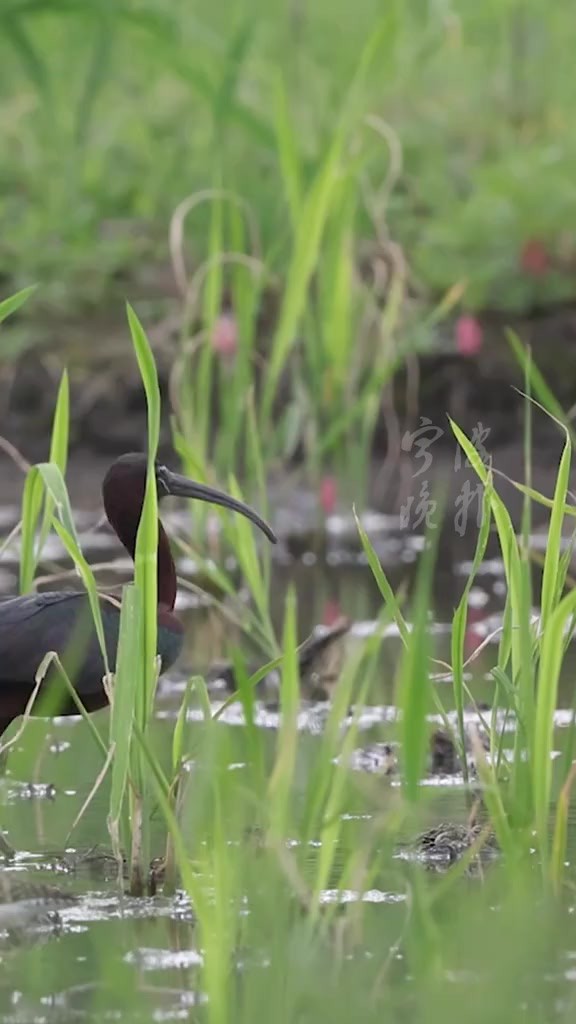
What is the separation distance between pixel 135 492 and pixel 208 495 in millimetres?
164

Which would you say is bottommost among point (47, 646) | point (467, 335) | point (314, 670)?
point (47, 646)

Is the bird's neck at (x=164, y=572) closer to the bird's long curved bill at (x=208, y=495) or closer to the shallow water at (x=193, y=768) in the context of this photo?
the bird's long curved bill at (x=208, y=495)

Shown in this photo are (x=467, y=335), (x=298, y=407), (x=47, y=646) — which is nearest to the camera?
(x=47, y=646)

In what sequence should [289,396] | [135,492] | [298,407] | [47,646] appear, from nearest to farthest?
[47,646] < [135,492] < [298,407] < [289,396]

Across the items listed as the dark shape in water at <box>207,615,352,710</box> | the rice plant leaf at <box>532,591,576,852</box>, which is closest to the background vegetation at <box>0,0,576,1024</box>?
the rice plant leaf at <box>532,591,576,852</box>

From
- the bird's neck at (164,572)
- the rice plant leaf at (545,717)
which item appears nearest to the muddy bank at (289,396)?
the bird's neck at (164,572)

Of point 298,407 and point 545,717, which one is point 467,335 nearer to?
point 298,407

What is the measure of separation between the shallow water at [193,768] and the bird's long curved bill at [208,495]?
0.30 metres

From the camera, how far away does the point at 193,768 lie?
13.6 ft

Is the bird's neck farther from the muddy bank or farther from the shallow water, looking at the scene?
the muddy bank

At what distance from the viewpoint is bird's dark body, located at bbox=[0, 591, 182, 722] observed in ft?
15.3

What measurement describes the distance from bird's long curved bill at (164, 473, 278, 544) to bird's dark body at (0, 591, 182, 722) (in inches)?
17.9

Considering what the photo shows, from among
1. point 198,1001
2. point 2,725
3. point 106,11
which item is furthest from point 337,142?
point 198,1001

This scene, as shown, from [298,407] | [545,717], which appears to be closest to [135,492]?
[545,717]
